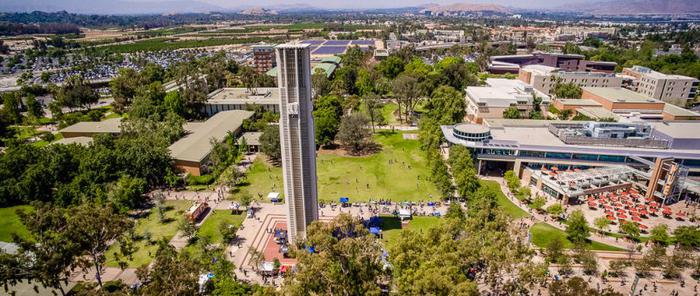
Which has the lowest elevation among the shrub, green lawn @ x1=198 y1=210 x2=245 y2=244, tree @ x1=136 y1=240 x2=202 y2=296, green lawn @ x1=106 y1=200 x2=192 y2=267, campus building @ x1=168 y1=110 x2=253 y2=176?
green lawn @ x1=198 y1=210 x2=245 y2=244

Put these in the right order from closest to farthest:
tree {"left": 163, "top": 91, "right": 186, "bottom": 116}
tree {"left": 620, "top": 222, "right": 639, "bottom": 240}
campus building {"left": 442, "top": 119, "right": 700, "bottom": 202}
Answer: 1. tree {"left": 620, "top": 222, "right": 639, "bottom": 240}
2. campus building {"left": 442, "top": 119, "right": 700, "bottom": 202}
3. tree {"left": 163, "top": 91, "right": 186, "bottom": 116}

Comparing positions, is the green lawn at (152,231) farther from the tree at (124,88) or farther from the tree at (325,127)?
the tree at (124,88)

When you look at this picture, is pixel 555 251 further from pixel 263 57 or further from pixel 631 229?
pixel 263 57

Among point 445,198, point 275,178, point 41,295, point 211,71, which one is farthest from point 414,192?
point 211,71

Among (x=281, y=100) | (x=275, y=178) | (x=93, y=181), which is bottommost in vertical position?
(x=275, y=178)

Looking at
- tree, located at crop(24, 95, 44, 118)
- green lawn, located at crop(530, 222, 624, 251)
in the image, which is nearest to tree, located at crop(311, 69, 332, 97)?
tree, located at crop(24, 95, 44, 118)

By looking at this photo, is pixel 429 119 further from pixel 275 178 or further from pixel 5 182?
pixel 5 182

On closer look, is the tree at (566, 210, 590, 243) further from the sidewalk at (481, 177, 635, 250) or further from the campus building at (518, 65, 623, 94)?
the campus building at (518, 65, 623, 94)

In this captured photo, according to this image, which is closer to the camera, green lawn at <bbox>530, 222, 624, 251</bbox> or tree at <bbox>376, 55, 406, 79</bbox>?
green lawn at <bbox>530, 222, 624, 251</bbox>

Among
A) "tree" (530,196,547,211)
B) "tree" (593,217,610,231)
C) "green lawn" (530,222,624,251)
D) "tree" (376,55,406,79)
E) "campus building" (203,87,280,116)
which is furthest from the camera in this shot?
"tree" (376,55,406,79)
